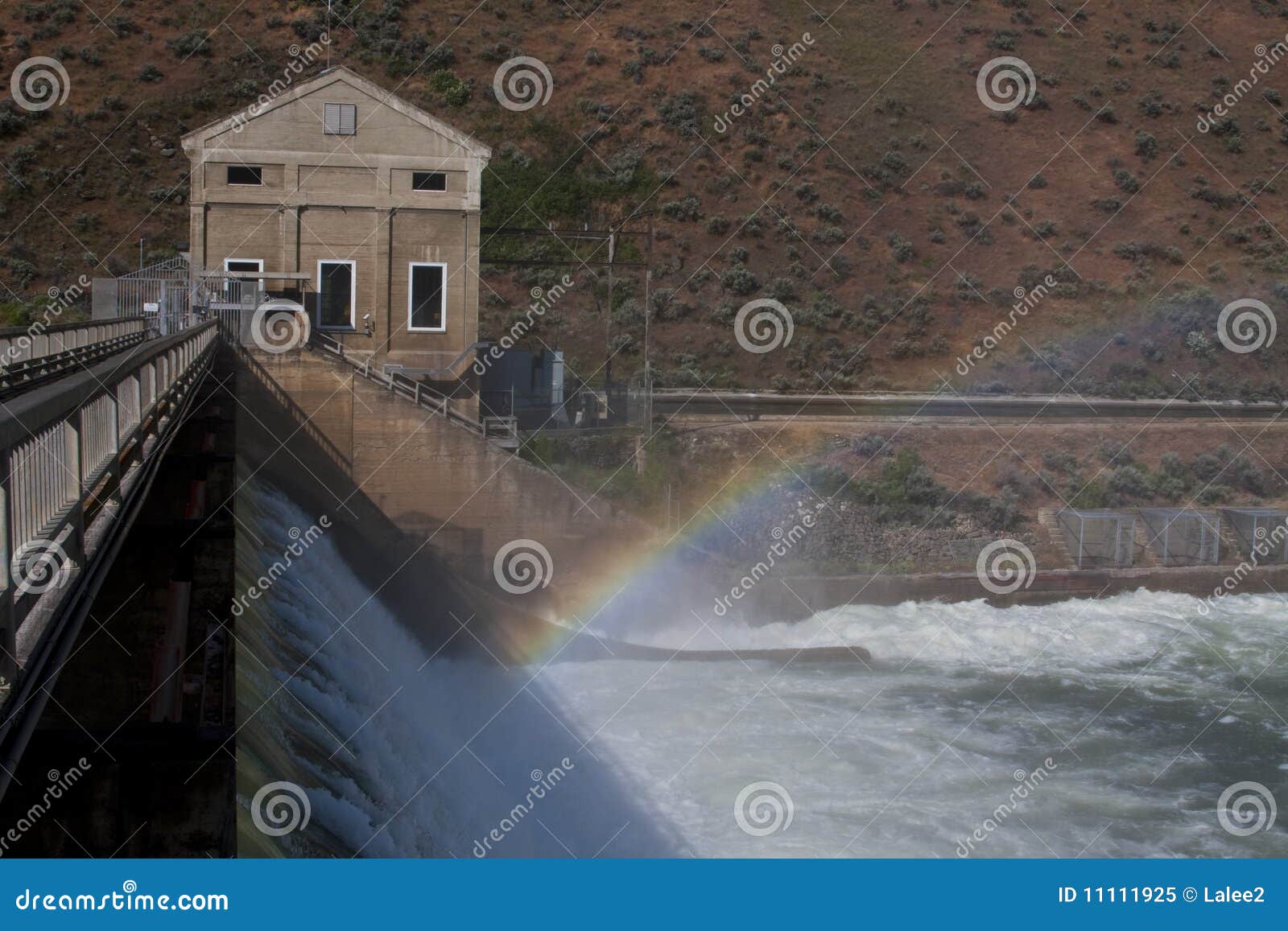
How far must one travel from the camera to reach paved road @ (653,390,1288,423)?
35781 mm

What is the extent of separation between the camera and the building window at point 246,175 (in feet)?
80.7

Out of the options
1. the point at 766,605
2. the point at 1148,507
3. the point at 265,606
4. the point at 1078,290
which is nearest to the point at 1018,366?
the point at 1078,290

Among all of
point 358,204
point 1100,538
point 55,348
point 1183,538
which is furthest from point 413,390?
point 1183,538

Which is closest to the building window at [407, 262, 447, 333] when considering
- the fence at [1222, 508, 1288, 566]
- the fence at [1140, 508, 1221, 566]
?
the fence at [1140, 508, 1221, 566]

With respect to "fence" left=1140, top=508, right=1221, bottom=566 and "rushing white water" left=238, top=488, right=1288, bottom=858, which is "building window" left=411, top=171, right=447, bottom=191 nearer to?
"rushing white water" left=238, top=488, right=1288, bottom=858

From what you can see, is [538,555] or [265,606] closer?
[265,606]

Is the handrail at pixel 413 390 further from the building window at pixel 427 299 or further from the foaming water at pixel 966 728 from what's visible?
the foaming water at pixel 966 728

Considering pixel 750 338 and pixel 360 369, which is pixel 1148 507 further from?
pixel 360 369

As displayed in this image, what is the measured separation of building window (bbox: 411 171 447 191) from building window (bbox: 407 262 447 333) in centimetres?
153

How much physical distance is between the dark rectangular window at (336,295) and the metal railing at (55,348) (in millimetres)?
7095

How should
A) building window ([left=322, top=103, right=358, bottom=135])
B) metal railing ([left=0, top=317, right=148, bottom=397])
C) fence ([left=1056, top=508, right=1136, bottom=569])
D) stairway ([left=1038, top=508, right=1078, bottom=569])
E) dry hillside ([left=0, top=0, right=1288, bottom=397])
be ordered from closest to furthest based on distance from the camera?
1. metal railing ([left=0, top=317, right=148, bottom=397])
2. building window ([left=322, top=103, right=358, bottom=135])
3. fence ([left=1056, top=508, right=1136, bottom=569])
4. stairway ([left=1038, top=508, right=1078, bottom=569])
5. dry hillside ([left=0, top=0, right=1288, bottom=397])

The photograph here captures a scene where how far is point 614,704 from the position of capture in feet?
64.1

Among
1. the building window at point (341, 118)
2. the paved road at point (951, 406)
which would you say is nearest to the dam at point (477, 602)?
the building window at point (341, 118)

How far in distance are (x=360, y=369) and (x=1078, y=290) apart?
37727mm
